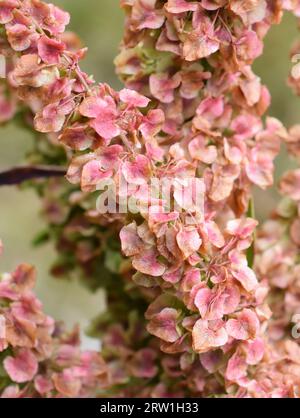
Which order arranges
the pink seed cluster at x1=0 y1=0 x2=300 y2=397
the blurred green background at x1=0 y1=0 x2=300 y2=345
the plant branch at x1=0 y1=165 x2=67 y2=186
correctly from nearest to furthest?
the pink seed cluster at x1=0 y1=0 x2=300 y2=397 → the plant branch at x1=0 y1=165 x2=67 y2=186 → the blurred green background at x1=0 y1=0 x2=300 y2=345

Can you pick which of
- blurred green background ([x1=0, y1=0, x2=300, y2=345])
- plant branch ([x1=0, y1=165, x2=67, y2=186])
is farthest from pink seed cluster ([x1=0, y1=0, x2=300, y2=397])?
blurred green background ([x1=0, y1=0, x2=300, y2=345])

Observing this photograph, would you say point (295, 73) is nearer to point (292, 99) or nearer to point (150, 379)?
point (150, 379)

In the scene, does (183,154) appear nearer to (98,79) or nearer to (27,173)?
(27,173)

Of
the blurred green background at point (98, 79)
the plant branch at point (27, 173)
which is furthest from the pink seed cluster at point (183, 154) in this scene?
the blurred green background at point (98, 79)

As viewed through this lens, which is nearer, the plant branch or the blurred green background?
the plant branch

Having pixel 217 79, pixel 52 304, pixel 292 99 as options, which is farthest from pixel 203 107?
pixel 292 99

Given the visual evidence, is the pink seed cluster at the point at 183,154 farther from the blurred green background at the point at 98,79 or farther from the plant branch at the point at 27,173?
the blurred green background at the point at 98,79

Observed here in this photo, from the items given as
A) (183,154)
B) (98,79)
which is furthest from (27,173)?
(98,79)

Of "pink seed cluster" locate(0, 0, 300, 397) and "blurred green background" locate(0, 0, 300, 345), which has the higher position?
"pink seed cluster" locate(0, 0, 300, 397)

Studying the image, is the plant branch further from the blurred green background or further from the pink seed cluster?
the blurred green background
